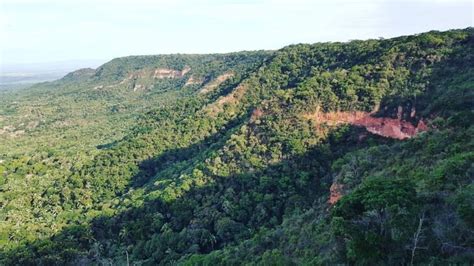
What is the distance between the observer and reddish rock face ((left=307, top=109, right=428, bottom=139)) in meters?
46.3

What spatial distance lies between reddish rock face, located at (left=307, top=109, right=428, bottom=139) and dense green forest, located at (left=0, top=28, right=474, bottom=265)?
0.14 meters

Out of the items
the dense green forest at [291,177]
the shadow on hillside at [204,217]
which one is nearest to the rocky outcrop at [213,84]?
the dense green forest at [291,177]

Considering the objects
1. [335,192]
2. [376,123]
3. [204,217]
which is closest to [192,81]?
[376,123]

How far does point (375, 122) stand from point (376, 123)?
220mm

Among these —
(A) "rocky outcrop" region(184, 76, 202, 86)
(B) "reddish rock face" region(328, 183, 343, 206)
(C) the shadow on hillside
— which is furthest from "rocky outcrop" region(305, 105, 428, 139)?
(A) "rocky outcrop" region(184, 76, 202, 86)

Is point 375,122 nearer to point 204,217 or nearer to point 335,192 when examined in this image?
point 335,192

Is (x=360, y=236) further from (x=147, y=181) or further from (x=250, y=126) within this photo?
(x=147, y=181)

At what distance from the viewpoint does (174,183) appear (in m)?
54.6

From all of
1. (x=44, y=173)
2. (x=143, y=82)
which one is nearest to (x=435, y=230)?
(x=44, y=173)

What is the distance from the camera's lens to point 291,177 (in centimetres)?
4747

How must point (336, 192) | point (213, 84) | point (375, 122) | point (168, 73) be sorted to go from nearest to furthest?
point (336, 192) → point (375, 122) → point (213, 84) → point (168, 73)

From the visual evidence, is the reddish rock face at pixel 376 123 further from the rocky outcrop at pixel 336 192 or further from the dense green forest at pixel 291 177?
the rocky outcrop at pixel 336 192

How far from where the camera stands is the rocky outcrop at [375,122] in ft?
152

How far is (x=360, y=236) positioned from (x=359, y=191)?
11.6 feet
